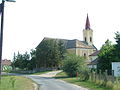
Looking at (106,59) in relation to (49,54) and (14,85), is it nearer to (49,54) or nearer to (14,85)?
(14,85)

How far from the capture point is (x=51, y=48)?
9112 cm

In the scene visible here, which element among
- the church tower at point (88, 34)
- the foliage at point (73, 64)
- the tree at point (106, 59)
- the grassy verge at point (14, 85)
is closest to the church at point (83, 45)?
the church tower at point (88, 34)

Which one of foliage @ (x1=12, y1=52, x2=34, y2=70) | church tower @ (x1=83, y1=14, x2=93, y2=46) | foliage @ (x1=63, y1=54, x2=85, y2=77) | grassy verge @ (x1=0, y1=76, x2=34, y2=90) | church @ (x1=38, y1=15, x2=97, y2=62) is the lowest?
grassy verge @ (x1=0, y1=76, x2=34, y2=90)

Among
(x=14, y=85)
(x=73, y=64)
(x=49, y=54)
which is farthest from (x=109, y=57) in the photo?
(x=49, y=54)

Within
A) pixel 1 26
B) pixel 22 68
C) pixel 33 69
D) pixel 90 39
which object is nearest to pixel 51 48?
pixel 33 69

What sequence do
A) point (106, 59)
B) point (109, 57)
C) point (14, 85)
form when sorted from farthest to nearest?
1. point (106, 59)
2. point (109, 57)
3. point (14, 85)

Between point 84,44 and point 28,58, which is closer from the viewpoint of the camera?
point 28,58

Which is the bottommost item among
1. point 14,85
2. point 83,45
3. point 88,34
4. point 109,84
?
point 14,85

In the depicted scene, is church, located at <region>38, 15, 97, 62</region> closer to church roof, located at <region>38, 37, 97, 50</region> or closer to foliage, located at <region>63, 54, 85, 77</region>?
church roof, located at <region>38, 37, 97, 50</region>

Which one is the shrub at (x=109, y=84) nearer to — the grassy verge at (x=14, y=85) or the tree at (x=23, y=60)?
the grassy verge at (x=14, y=85)

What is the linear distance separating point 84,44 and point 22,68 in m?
29.5

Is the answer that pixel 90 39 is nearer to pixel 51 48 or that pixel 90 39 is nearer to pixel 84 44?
pixel 84 44

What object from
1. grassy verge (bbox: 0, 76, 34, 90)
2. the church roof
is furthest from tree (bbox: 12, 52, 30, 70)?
grassy verge (bbox: 0, 76, 34, 90)

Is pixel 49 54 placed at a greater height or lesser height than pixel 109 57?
greater
